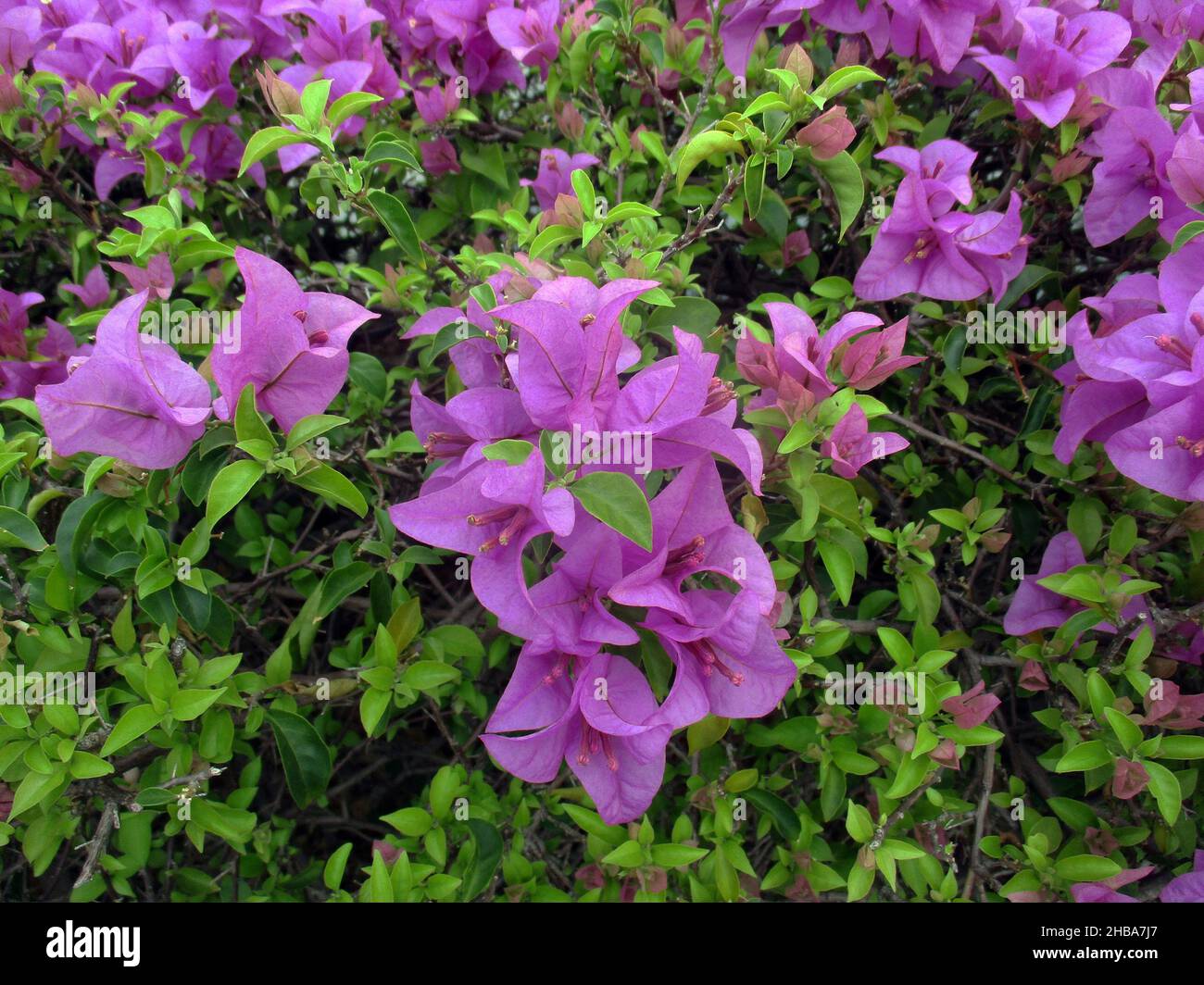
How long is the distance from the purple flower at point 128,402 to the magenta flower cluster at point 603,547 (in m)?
0.25

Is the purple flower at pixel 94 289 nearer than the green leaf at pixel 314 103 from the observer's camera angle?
No

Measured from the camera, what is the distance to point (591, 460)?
82 cm

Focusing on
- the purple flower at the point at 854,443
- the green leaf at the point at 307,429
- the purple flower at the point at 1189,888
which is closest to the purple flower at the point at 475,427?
the green leaf at the point at 307,429

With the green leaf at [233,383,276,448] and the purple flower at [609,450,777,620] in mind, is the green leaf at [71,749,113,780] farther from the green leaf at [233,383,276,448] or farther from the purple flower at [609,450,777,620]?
the purple flower at [609,450,777,620]

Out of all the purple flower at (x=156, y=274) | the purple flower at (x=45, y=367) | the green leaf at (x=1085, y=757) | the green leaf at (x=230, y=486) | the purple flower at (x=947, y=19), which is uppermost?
the purple flower at (x=947, y=19)

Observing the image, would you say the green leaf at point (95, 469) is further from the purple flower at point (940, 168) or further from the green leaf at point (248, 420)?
the purple flower at point (940, 168)

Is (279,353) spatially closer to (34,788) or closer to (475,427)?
(475,427)

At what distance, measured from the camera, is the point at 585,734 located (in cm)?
90

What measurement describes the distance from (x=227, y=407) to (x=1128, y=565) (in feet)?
3.77

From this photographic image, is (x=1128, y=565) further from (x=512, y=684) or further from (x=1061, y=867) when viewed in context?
(x=512, y=684)

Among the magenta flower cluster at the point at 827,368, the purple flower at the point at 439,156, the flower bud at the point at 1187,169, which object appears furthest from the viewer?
the purple flower at the point at 439,156

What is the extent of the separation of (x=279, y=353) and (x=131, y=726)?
485mm

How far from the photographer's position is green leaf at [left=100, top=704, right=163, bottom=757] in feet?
3.29

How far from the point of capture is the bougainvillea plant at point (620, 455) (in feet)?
2.91
